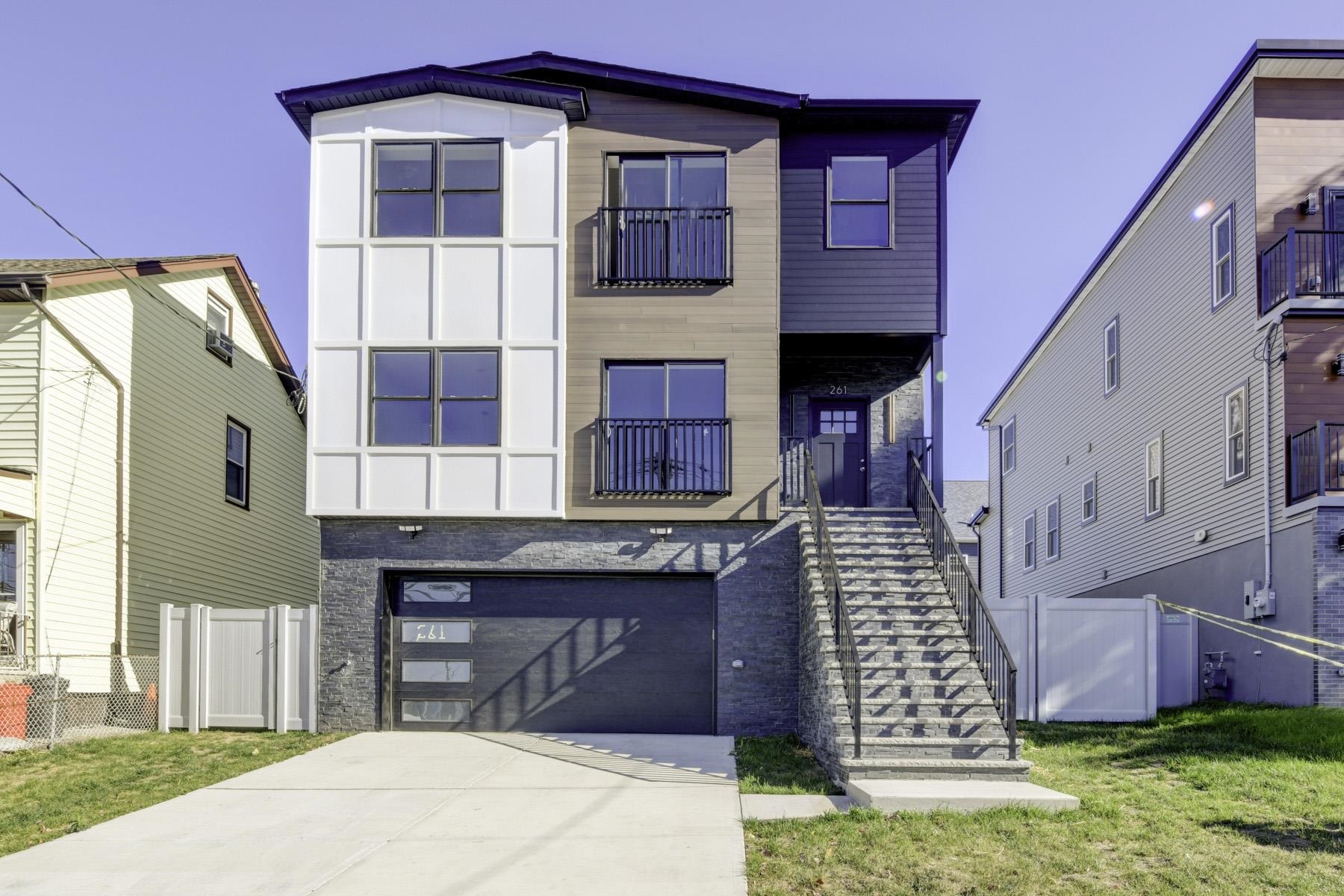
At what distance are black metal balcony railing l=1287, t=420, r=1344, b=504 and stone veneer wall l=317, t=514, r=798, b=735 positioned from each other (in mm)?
6216

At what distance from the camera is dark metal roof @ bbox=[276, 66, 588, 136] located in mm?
16109

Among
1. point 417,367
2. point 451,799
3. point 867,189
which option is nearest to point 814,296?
point 867,189

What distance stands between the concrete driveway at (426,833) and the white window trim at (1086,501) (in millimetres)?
13780

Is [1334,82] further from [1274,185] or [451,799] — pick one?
[451,799]

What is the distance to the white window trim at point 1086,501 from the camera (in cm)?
2517

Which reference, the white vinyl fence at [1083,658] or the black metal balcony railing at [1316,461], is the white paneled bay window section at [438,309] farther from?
the black metal balcony railing at [1316,461]

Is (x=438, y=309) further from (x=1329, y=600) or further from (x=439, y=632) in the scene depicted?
(x=1329, y=600)

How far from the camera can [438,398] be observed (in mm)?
16016

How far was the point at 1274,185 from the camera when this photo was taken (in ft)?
56.0

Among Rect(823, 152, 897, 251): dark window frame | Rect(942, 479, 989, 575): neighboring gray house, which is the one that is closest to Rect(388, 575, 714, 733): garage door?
Rect(823, 152, 897, 251): dark window frame

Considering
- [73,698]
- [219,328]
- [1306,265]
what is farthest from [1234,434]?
[219,328]

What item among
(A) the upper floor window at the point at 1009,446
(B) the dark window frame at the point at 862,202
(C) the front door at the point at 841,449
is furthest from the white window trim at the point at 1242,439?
(A) the upper floor window at the point at 1009,446

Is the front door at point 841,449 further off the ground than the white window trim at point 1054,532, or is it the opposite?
the front door at point 841,449

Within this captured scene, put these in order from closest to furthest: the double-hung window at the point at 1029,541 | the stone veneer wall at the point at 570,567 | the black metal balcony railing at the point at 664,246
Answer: the stone veneer wall at the point at 570,567 → the black metal balcony railing at the point at 664,246 → the double-hung window at the point at 1029,541
